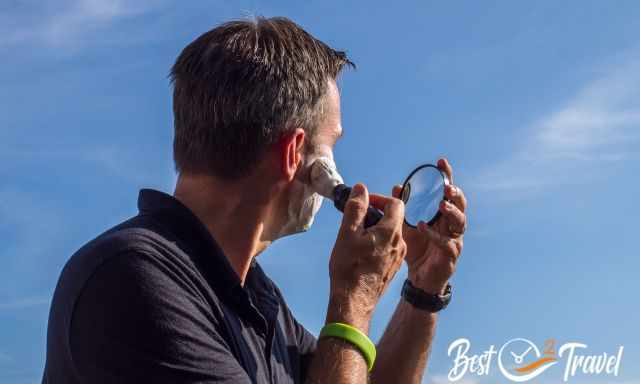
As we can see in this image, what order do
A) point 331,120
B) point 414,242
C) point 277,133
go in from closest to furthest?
point 277,133 < point 331,120 < point 414,242

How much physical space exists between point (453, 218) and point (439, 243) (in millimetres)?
199

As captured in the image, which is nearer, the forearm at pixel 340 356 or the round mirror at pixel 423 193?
the forearm at pixel 340 356

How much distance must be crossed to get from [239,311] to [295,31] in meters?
1.65

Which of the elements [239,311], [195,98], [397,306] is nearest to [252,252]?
[239,311]

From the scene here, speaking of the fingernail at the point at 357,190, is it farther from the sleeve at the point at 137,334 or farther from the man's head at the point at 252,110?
the sleeve at the point at 137,334

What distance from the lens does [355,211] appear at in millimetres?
3885

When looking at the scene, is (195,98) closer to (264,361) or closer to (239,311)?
(239,311)

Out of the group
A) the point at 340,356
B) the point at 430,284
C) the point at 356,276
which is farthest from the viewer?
the point at 430,284

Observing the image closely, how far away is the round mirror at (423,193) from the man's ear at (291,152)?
3.31ft

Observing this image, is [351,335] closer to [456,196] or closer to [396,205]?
[396,205]

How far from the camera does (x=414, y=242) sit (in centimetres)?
507

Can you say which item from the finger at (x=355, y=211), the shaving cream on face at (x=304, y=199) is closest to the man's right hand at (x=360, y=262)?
the finger at (x=355, y=211)

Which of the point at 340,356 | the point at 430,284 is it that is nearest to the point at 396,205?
the point at 340,356

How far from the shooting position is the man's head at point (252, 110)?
403 cm
